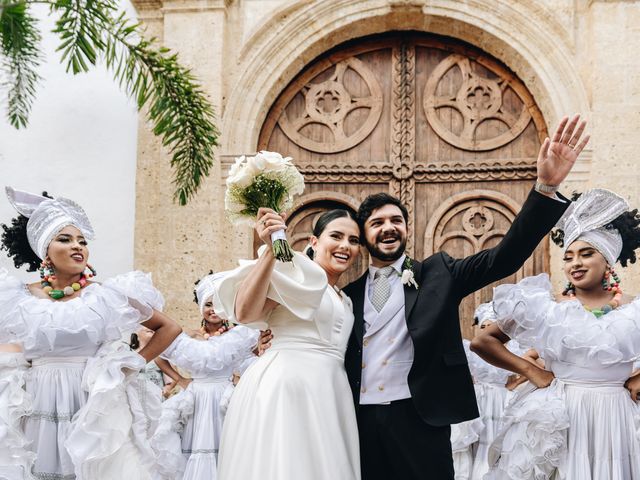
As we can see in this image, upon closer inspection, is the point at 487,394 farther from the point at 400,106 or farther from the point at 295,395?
the point at 295,395

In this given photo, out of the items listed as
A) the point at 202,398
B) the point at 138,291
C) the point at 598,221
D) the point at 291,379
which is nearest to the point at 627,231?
the point at 598,221

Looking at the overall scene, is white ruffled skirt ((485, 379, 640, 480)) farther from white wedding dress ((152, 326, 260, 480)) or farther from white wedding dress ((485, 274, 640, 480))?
white wedding dress ((152, 326, 260, 480))

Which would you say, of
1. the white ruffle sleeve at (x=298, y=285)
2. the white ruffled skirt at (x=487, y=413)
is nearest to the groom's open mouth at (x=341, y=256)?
the white ruffle sleeve at (x=298, y=285)

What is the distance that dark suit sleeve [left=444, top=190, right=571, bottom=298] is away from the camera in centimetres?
363

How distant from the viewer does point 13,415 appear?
14.6ft

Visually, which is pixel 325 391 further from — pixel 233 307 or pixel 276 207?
pixel 276 207

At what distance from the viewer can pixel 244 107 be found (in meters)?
8.45

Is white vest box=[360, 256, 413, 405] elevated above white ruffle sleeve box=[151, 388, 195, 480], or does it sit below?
above

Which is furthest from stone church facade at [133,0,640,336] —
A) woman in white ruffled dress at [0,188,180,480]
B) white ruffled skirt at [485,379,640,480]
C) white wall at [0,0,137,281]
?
white ruffled skirt at [485,379,640,480]

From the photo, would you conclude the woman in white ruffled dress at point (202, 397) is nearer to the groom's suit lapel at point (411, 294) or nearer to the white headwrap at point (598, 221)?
the groom's suit lapel at point (411, 294)

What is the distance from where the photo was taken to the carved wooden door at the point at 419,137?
847 cm

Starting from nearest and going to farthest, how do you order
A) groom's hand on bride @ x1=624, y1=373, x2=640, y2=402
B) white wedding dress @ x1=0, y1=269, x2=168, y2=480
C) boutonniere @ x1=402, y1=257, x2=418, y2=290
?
boutonniere @ x1=402, y1=257, x2=418, y2=290, groom's hand on bride @ x1=624, y1=373, x2=640, y2=402, white wedding dress @ x1=0, y1=269, x2=168, y2=480

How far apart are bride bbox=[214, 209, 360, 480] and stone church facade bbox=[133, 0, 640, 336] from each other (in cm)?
435

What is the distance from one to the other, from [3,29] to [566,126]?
420 centimetres
